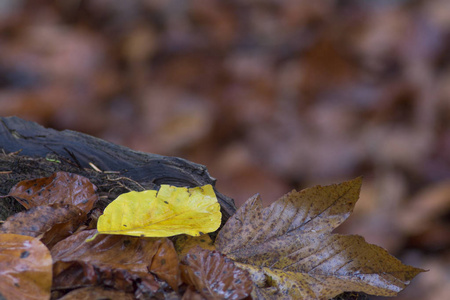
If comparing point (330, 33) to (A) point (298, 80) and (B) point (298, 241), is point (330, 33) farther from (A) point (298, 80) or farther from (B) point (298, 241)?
(B) point (298, 241)

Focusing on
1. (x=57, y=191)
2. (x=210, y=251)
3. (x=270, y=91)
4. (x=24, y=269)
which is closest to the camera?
(x=24, y=269)

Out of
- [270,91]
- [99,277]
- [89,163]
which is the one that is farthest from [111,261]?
[270,91]

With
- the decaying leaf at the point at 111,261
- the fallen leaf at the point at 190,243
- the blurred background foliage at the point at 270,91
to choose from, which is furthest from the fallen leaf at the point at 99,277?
the blurred background foliage at the point at 270,91

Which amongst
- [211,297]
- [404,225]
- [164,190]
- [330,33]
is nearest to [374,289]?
[211,297]

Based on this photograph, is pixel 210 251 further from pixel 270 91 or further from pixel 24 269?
pixel 270 91

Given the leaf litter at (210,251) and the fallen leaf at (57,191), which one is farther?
the fallen leaf at (57,191)

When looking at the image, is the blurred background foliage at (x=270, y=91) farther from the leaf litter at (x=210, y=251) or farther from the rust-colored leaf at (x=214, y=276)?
the rust-colored leaf at (x=214, y=276)

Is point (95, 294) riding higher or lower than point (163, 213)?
lower
